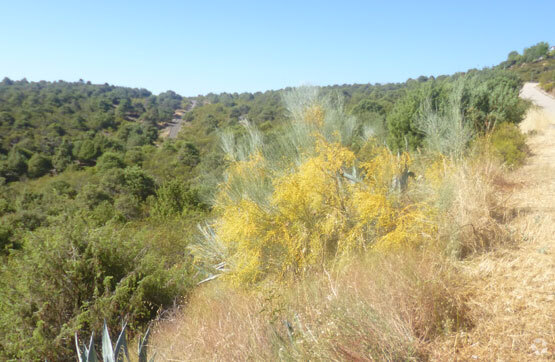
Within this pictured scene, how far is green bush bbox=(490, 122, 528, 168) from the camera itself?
24.3ft

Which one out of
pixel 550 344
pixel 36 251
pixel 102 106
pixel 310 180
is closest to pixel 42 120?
pixel 102 106

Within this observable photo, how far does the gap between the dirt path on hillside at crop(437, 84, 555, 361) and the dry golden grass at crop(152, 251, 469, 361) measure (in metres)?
0.15

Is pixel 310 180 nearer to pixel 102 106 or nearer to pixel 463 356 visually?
pixel 463 356

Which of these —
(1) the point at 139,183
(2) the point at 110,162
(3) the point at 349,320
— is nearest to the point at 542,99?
(3) the point at 349,320

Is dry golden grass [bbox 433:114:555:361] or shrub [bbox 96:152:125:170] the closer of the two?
dry golden grass [bbox 433:114:555:361]

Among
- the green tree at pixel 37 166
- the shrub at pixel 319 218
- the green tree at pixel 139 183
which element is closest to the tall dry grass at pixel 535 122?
the shrub at pixel 319 218

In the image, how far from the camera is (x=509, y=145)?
7.98 m

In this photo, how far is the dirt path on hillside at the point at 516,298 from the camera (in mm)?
1946

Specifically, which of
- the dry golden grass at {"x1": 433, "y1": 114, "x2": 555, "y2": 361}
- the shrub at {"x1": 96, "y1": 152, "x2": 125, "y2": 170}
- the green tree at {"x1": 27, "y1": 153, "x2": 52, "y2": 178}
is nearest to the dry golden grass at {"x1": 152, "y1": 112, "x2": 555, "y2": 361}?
the dry golden grass at {"x1": 433, "y1": 114, "x2": 555, "y2": 361}

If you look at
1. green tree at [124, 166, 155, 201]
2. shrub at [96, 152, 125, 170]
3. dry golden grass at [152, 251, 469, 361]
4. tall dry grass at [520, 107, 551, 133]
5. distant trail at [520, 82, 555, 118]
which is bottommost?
green tree at [124, 166, 155, 201]

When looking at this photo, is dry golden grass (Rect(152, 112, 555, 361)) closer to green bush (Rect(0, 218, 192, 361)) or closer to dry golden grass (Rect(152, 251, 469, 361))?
dry golden grass (Rect(152, 251, 469, 361))

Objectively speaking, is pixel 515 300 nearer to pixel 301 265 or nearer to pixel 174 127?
pixel 301 265

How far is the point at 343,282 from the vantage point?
116 inches

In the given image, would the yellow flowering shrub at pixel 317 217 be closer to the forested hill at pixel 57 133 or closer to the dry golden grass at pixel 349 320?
the dry golden grass at pixel 349 320
